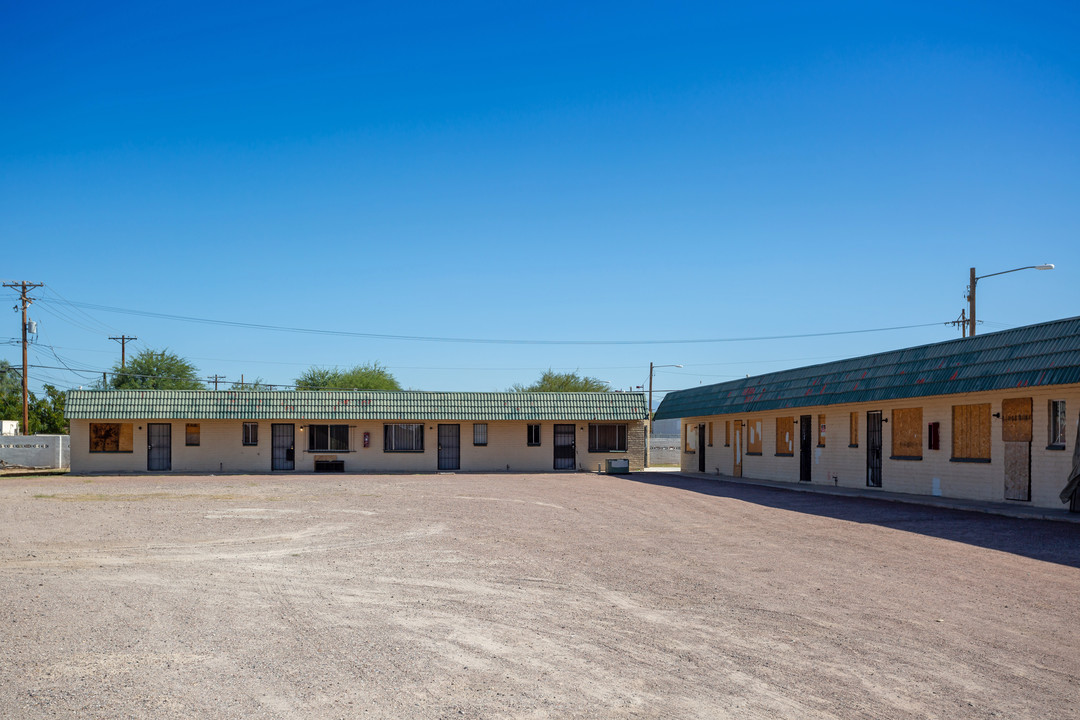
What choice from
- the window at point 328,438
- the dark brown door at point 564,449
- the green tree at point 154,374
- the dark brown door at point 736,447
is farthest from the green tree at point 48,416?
the dark brown door at point 736,447

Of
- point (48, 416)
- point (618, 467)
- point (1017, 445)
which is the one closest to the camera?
point (1017, 445)

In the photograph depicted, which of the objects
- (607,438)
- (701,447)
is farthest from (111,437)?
(701,447)

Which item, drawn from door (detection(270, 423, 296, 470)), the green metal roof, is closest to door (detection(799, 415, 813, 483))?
the green metal roof

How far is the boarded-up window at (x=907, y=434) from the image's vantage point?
24.7 m

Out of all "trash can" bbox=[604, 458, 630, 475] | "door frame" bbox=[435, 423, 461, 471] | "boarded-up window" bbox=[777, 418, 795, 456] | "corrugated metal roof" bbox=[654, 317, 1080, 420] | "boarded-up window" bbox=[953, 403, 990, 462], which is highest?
"corrugated metal roof" bbox=[654, 317, 1080, 420]

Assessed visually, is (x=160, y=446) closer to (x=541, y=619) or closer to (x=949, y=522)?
(x=949, y=522)

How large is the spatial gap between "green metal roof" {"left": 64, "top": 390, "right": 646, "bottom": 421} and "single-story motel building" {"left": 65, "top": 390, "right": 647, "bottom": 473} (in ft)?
0.16

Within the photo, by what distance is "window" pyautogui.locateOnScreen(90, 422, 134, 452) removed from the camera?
135 feet

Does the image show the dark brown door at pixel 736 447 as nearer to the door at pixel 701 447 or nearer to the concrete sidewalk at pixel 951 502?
the door at pixel 701 447

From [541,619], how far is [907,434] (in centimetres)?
1976

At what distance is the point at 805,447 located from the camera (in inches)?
1243

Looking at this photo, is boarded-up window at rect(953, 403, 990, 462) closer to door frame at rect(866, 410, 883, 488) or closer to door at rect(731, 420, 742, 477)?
door frame at rect(866, 410, 883, 488)

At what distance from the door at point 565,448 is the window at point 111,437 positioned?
20.5 meters

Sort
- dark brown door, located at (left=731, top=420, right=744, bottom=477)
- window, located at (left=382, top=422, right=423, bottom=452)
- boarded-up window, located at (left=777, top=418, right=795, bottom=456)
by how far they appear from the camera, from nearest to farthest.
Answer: boarded-up window, located at (left=777, top=418, right=795, bottom=456) < dark brown door, located at (left=731, top=420, right=744, bottom=477) < window, located at (left=382, top=422, right=423, bottom=452)
